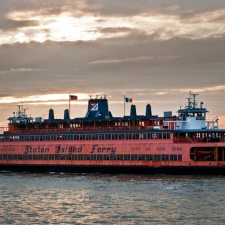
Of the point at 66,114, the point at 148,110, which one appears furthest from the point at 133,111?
the point at 66,114

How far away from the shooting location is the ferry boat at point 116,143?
83.1 metres

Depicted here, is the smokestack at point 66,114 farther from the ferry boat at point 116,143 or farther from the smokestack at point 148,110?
the smokestack at point 148,110

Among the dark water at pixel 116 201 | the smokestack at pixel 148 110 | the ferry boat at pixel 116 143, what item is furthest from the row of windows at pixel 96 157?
the smokestack at pixel 148 110

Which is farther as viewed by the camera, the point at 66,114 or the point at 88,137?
the point at 66,114

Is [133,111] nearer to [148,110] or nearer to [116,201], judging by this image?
[148,110]

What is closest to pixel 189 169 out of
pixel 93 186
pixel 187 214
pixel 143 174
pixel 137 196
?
pixel 143 174

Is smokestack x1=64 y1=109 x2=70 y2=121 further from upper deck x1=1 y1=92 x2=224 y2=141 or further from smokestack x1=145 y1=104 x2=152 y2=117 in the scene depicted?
smokestack x1=145 y1=104 x2=152 y2=117

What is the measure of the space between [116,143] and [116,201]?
109 ft

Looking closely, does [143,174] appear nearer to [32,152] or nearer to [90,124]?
[90,124]

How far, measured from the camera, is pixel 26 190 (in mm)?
67188

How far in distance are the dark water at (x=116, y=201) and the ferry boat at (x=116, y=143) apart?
244 inches

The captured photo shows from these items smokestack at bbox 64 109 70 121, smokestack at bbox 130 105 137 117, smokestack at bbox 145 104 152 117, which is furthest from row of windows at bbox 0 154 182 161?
smokestack at bbox 145 104 152 117

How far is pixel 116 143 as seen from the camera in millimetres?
89562

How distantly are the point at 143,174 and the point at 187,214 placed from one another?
36.3 m
